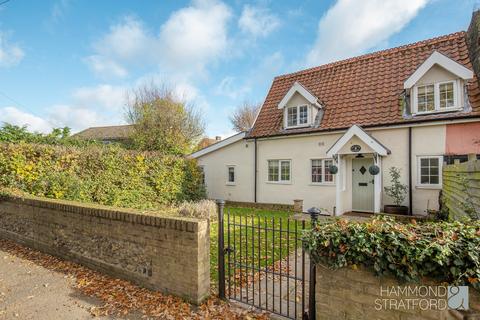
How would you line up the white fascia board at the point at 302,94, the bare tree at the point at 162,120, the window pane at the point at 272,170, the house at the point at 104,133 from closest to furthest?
the white fascia board at the point at 302,94
the window pane at the point at 272,170
the bare tree at the point at 162,120
the house at the point at 104,133

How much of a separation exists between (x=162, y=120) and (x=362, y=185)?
15841 mm

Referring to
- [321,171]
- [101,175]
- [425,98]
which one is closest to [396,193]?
[321,171]

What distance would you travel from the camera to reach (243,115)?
1620 inches

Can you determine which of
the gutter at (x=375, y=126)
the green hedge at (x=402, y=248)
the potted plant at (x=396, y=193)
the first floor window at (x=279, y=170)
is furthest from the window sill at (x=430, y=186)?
the green hedge at (x=402, y=248)

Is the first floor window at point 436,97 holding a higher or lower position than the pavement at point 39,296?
higher

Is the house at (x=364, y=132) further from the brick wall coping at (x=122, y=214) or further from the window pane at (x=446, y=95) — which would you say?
the brick wall coping at (x=122, y=214)

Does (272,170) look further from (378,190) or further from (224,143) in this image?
(378,190)

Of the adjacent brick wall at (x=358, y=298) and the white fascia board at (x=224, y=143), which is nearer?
the adjacent brick wall at (x=358, y=298)

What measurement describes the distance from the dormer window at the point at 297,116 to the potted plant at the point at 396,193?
4.73 m

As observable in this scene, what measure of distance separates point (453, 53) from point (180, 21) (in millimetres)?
11765

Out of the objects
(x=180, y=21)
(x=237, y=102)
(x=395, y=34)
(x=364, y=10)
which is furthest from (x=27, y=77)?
(x=237, y=102)

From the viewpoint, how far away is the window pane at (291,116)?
545 inches

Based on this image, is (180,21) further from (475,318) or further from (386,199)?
(386,199)

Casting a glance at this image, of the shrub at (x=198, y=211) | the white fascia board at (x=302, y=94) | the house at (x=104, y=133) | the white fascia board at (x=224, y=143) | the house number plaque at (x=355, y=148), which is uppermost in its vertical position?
the house at (x=104, y=133)
